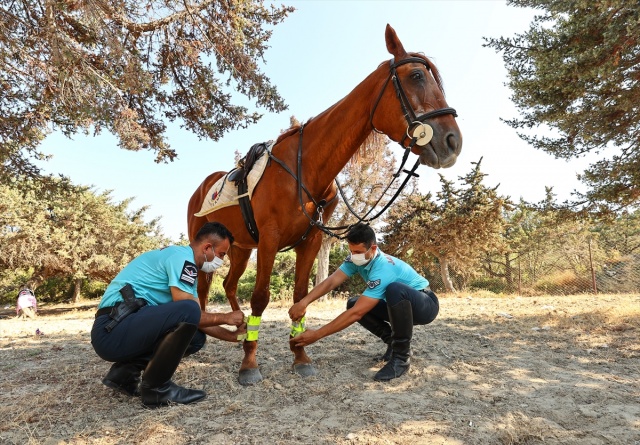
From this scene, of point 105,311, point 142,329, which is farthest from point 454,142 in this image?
point 105,311

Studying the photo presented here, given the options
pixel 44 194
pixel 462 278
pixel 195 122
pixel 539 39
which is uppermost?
pixel 539 39

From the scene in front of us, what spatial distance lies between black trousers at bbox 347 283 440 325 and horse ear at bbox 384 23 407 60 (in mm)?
1939

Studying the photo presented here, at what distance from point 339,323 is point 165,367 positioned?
135cm

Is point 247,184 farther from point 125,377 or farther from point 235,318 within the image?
point 125,377

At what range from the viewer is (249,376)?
3.16 metres

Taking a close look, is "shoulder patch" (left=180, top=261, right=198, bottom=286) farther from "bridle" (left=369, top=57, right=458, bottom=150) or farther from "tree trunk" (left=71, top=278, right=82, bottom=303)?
"tree trunk" (left=71, top=278, right=82, bottom=303)

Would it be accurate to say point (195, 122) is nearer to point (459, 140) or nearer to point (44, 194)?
point (44, 194)

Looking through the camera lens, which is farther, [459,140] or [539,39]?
[539,39]

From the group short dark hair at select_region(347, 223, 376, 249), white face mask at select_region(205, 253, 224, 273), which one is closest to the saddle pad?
white face mask at select_region(205, 253, 224, 273)

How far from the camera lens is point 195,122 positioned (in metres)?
7.12

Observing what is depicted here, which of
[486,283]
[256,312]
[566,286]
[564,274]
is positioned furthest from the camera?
[486,283]

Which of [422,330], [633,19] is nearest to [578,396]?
[422,330]

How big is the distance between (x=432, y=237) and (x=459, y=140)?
15.8m

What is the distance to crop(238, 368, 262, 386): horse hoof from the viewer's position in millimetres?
3117
